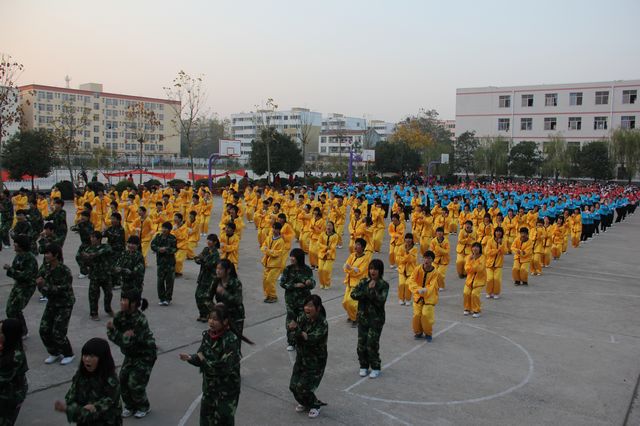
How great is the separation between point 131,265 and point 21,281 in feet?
Result: 5.35

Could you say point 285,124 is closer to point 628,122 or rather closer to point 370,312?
point 628,122

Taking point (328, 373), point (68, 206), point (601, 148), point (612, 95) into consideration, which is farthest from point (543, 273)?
point (612, 95)

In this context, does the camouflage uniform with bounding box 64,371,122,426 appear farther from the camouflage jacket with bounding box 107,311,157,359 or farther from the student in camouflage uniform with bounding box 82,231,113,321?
the student in camouflage uniform with bounding box 82,231,113,321

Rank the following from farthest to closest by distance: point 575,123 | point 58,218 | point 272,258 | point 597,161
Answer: point 575,123 < point 597,161 < point 58,218 < point 272,258

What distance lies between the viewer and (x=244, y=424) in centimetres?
560

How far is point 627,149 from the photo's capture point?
4950 cm

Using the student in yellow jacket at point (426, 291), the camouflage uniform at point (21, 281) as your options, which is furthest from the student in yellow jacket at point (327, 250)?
the camouflage uniform at point (21, 281)

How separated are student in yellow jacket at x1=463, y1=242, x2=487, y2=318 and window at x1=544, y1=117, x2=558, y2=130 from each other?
55387 millimetres

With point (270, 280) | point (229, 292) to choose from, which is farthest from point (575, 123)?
point (229, 292)

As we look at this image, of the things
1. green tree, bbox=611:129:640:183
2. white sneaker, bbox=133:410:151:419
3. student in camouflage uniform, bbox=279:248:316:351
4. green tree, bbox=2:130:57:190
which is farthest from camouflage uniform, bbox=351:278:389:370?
green tree, bbox=611:129:640:183

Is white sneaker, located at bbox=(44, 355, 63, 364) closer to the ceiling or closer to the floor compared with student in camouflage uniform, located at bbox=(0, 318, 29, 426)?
closer to the floor

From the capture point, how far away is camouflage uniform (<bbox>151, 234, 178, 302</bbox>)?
9602mm

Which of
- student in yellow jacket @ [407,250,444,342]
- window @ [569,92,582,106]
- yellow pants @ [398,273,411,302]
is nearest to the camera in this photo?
student in yellow jacket @ [407,250,444,342]

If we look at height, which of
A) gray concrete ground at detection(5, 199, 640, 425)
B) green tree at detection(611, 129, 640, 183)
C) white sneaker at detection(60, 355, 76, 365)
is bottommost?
gray concrete ground at detection(5, 199, 640, 425)
